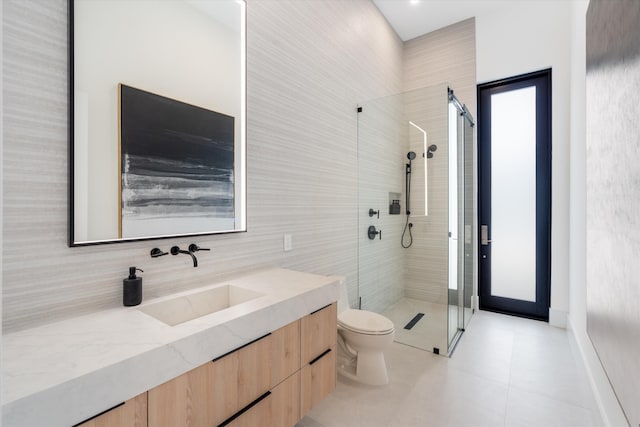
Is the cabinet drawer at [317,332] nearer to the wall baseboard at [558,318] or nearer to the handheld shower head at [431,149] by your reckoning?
the handheld shower head at [431,149]

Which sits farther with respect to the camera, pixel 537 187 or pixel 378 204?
pixel 537 187

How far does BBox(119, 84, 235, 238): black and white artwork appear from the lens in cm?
143

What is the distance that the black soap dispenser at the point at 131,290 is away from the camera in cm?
136

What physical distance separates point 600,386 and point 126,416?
245 cm

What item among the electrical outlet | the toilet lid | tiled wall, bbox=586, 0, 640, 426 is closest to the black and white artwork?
the electrical outlet

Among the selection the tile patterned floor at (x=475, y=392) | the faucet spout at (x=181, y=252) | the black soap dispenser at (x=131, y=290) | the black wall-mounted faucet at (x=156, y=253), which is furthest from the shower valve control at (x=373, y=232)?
the black soap dispenser at (x=131, y=290)

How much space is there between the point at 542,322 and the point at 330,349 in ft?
8.90

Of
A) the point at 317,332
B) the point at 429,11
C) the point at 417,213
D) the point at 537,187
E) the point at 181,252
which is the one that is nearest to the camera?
the point at 181,252

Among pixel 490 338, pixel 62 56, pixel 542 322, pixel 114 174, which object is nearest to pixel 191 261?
pixel 114 174

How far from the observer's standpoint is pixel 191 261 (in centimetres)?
166

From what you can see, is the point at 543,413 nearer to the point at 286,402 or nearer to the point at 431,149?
the point at 286,402

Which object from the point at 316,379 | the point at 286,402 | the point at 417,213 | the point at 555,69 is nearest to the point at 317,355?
the point at 316,379

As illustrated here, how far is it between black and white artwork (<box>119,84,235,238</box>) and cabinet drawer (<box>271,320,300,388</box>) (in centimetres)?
69

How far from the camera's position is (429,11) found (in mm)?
3451
